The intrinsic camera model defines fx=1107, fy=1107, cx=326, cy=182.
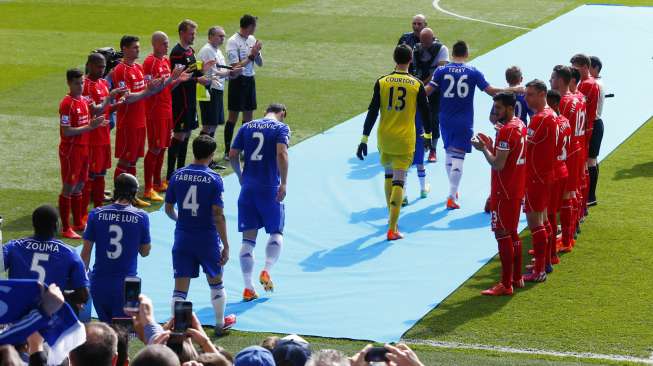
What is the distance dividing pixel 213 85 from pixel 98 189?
291 centimetres

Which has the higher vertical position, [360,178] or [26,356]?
[26,356]

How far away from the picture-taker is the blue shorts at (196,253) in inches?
416

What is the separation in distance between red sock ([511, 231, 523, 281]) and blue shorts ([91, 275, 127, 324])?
437 cm

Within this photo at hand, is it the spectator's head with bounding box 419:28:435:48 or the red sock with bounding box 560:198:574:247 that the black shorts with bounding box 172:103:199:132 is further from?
the red sock with bounding box 560:198:574:247

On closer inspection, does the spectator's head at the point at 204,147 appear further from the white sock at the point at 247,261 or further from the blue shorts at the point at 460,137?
the blue shorts at the point at 460,137

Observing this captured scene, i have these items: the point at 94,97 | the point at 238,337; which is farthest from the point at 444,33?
the point at 238,337

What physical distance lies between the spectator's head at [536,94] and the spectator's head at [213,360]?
6933 mm

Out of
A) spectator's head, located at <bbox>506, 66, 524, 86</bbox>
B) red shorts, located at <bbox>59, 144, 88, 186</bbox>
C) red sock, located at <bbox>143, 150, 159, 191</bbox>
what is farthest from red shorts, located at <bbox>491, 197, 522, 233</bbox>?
red sock, located at <bbox>143, 150, 159, 191</bbox>

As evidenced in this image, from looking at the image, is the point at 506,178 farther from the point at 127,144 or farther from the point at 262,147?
the point at 127,144

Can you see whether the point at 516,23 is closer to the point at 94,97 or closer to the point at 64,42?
the point at 64,42

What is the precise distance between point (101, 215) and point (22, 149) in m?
8.53

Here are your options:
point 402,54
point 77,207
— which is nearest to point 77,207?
point 77,207

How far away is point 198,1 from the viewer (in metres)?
32.3

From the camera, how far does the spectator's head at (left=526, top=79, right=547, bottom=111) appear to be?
11.9 metres
